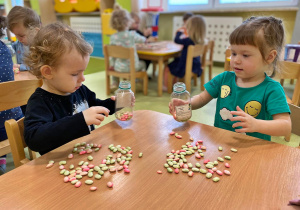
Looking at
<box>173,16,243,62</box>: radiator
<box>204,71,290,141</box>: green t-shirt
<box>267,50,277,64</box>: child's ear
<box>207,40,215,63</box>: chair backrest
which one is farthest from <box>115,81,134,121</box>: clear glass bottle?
<box>173,16,243,62</box>: radiator

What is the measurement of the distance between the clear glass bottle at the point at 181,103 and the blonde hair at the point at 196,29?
96.2 inches

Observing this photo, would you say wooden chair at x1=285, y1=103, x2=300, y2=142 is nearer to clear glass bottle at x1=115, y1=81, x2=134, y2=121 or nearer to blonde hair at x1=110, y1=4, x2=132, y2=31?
clear glass bottle at x1=115, y1=81, x2=134, y2=121

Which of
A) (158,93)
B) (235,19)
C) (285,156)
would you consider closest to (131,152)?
(285,156)

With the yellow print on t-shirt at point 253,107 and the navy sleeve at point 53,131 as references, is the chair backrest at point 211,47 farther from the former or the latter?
the navy sleeve at point 53,131

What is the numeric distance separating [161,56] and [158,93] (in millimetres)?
556

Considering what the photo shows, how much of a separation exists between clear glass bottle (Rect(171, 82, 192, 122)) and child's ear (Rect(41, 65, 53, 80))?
1.57 feet

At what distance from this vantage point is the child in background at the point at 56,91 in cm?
77

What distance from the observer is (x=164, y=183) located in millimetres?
645

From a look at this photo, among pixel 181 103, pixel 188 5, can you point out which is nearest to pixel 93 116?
pixel 181 103

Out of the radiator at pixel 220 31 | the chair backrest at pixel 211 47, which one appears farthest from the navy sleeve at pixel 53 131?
the radiator at pixel 220 31

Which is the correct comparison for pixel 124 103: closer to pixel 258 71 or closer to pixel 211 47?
pixel 258 71

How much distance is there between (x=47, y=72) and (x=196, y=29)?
8.84 feet

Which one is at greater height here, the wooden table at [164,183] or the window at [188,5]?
the window at [188,5]

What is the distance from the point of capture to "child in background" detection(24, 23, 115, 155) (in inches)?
30.5
